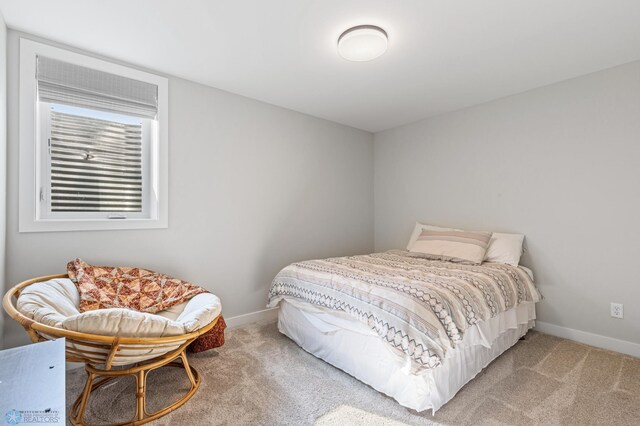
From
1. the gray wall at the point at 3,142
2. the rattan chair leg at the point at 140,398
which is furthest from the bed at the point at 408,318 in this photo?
the gray wall at the point at 3,142

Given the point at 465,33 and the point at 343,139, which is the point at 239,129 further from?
the point at 465,33

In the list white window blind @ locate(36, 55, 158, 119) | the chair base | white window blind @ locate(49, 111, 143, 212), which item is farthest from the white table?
white window blind @ locate(36, 55, 158, 119)

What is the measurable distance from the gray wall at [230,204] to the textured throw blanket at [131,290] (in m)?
0.22

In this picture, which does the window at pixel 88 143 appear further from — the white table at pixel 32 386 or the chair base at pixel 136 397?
the white table at pixel 32 386

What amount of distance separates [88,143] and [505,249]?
3.65m

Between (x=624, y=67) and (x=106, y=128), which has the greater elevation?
(x=624, y=67)

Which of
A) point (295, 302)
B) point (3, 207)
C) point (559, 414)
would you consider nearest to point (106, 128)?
point (3, 207)

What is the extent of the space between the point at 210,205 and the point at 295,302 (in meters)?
1.18

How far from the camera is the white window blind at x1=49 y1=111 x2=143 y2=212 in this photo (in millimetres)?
2244

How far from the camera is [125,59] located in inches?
93.4

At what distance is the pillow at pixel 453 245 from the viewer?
2836mm

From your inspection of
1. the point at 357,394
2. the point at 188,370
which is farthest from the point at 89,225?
the point at 357,394

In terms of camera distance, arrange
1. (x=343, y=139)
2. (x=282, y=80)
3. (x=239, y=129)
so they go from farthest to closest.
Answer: (x=343, y=139) → (x=239, y=129) → (x=282, y=80)

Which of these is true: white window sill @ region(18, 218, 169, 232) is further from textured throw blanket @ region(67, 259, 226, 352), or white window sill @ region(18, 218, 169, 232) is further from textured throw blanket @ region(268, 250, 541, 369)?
textured throw blanket @ region(268, 250, 541, 369)
